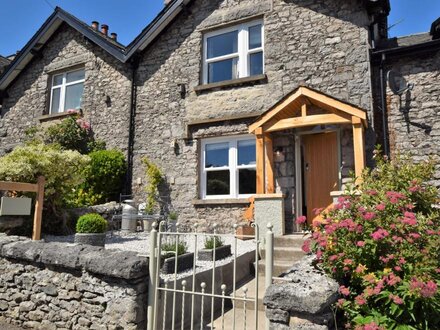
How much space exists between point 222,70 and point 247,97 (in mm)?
1339

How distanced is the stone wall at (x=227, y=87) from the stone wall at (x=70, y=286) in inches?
193

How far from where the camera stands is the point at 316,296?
121 inches

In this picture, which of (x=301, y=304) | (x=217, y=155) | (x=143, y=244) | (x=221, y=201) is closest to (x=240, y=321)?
(x=301, y=304)

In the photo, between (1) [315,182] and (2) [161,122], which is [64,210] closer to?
(2) [161,122]

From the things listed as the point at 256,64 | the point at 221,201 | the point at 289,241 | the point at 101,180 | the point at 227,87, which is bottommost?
the point at 289,241

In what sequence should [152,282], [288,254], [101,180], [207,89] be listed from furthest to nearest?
[101,180]
[207,89]
[288,254]
[152,282]

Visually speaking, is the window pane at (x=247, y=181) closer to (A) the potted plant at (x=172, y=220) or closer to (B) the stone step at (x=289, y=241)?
(A) the potted plant at (x=172, y=220)

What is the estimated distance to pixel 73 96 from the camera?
1270 centimetres

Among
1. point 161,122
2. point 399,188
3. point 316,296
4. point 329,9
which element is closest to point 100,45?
point 161,122

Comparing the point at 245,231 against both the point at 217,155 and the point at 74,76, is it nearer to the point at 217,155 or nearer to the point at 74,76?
the point at 217,155

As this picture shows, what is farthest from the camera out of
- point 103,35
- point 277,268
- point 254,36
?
point 103,35

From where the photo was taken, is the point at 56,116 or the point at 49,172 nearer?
the point at 49,172

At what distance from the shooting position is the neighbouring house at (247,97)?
307 inches

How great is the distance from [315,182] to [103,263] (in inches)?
215
